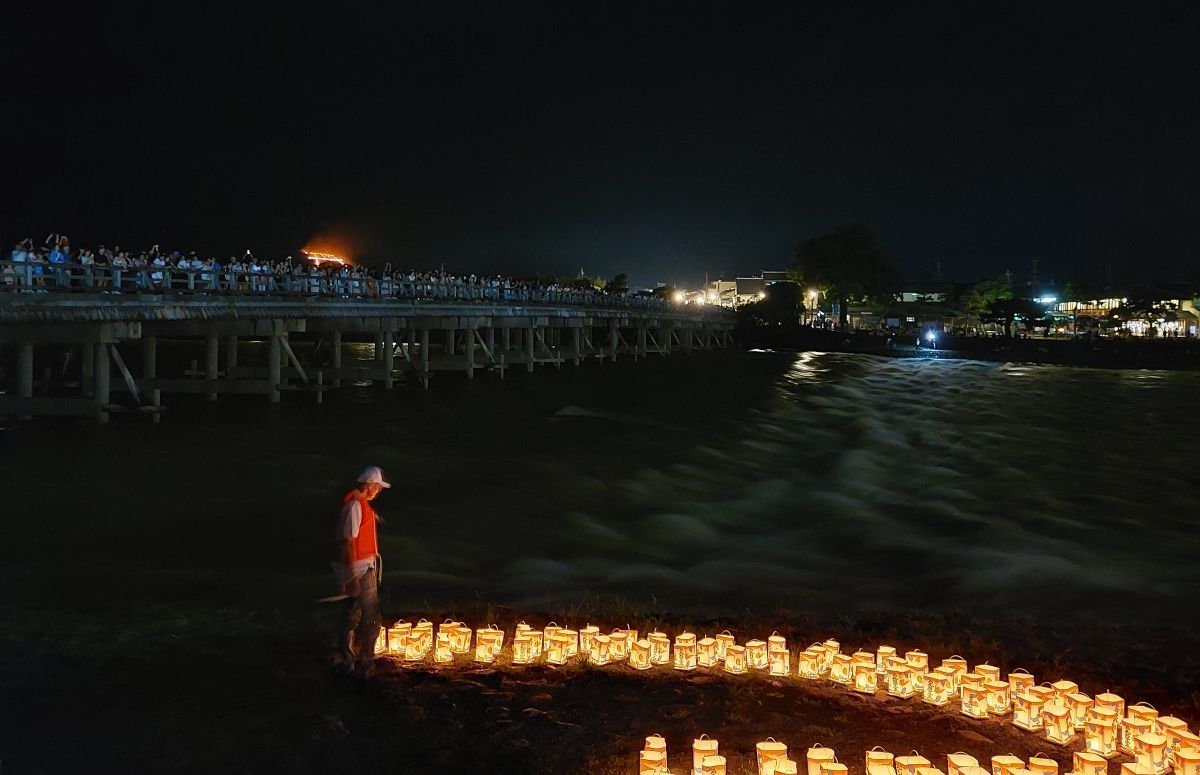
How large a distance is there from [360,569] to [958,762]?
4.17m

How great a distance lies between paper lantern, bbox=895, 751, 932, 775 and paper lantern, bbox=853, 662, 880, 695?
1603mm

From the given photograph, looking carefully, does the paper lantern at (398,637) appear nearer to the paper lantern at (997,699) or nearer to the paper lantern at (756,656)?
the paper lantern at (756,656)

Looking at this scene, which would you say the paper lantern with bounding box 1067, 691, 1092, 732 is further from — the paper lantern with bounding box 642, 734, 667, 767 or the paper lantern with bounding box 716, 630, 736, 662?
the paper lantern with bounding box 642, 734, 667, 767

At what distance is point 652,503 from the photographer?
1742 cm

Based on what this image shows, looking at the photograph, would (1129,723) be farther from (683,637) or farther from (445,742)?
(445,742)

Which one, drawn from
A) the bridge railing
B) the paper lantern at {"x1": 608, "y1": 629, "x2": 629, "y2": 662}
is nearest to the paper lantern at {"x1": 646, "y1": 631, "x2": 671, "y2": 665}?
the paper lantern at {"x1": 608, "y1": 629, "x2": 629, "y2": 662}

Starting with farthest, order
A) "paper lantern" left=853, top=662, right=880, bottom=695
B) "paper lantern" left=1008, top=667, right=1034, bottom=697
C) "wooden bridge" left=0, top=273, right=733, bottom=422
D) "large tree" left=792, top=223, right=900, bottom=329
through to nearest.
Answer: "large tree" left=792, top=223, right=900, bottom=329, "wooden bridge" left=0, top=273, right=733, bottom=422, "paper lantern" left=853, top=662, right=880, bottom=695, "paper lantern" left=1008, top=667, right=1034, bottom=697

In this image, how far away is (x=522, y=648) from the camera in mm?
7770

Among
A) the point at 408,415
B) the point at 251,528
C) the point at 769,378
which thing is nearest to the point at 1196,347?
the point at 769,378

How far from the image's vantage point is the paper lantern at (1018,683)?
269 inches

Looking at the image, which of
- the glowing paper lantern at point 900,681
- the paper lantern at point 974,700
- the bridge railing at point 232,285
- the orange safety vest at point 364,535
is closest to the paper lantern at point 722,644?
the glowing paper lantern at point 900,681

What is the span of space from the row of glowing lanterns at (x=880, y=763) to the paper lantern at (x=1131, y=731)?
40 cm

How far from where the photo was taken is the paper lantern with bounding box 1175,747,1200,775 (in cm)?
564

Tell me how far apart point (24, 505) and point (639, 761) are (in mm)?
12858
